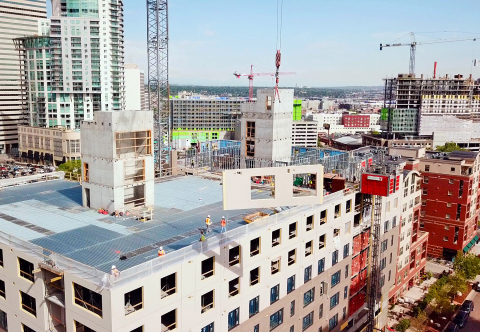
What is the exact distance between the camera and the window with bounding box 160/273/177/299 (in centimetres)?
2716

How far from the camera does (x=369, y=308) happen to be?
2050 inches

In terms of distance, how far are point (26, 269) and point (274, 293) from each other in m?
18.3

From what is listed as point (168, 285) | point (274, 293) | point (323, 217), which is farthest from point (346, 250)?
point (168, 285)

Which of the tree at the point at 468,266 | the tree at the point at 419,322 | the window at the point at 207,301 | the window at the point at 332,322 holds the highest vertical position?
the window at the point at 207,301

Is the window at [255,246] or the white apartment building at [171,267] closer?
the white apartment building at [171,267]

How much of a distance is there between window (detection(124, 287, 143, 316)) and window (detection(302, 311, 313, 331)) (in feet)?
62.6

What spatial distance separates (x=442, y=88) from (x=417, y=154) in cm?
13183

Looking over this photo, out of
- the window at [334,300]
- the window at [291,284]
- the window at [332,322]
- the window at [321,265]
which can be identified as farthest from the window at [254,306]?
the window at [332,322]

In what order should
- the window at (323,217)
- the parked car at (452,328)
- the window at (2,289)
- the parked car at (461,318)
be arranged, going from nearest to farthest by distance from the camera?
the window at (2,289) → the window at (323,217) → the parked car at (452,328) → the parked car at (461,318)

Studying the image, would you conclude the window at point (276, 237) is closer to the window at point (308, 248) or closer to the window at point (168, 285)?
the window at point (308, 248)

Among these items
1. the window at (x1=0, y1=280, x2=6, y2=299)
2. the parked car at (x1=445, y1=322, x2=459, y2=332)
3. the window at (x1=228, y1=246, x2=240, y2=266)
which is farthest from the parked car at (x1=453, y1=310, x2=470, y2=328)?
the window at (x1=0, y1=280, x2=6, y2=299)

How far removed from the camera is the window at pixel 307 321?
131 ft

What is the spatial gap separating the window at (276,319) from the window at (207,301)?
7.65 meters

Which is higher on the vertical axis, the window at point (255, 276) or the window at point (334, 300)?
the window at point (255, 276)
